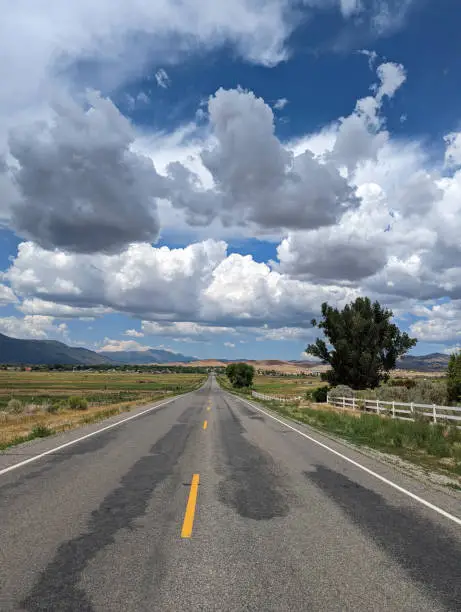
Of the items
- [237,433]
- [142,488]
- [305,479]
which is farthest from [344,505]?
[237,433]

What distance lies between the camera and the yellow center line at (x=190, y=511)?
6.07 metres

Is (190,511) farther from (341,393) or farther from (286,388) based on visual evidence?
(286,388)

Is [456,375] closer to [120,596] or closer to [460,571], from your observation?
[460,571]

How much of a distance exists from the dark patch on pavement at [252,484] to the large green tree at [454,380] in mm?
23680

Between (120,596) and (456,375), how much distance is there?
33.2 meters

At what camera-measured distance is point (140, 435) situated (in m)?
17.0

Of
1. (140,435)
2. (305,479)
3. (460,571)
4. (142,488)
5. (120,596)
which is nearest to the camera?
(120,596)

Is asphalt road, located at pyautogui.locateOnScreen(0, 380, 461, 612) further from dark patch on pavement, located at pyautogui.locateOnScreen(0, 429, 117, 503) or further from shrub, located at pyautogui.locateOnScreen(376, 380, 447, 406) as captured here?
shrub, located at pyautogui.locateOnScreen(376, 380, 447, 406)

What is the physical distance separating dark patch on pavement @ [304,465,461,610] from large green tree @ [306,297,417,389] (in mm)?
38900

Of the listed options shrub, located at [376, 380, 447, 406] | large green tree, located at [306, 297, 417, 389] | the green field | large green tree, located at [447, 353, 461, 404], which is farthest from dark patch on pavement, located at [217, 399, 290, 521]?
the green field

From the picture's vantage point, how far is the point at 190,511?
277 inches

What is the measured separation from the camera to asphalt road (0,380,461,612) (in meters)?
4.36

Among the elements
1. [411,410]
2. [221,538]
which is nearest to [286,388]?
[411,410]

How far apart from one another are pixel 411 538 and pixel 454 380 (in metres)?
29.9
